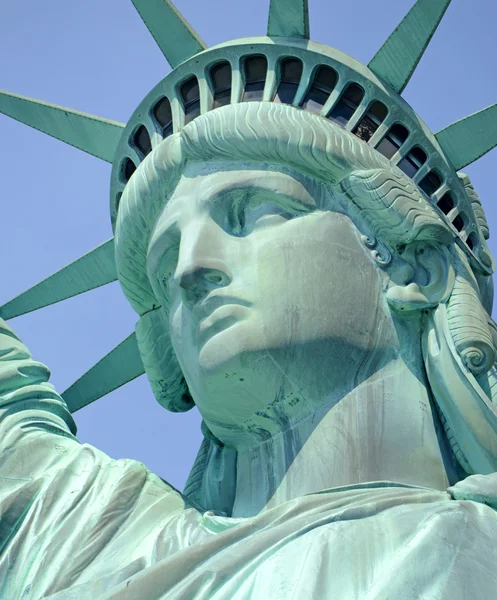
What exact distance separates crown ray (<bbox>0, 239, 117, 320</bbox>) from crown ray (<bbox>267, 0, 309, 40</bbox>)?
1974 millimetres

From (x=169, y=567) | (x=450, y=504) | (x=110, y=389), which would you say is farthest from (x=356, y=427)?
(x=110, y=389)

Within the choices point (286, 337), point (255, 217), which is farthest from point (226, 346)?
point (255, 217)

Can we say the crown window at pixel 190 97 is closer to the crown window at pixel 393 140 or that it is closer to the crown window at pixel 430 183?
the crown window at pixel 393 140

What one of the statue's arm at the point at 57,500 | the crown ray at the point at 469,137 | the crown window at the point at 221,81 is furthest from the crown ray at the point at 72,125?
the crown ray at the point at 469,137

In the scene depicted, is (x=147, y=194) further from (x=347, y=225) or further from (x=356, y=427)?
(x=356, y=427)

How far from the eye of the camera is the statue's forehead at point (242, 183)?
37.7 ft

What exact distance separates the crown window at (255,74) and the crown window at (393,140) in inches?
37.0

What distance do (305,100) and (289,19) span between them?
67 centimetres

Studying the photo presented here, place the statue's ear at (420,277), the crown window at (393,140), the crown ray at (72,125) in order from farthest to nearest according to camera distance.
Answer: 1. the crown ray at (72,125)
2. the crown window at (393,140)
3. the statue's ear at (420,277)

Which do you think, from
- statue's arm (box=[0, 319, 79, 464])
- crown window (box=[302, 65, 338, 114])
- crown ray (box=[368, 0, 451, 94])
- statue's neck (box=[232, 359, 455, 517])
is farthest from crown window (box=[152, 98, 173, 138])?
statue's neck (box=[232, 359, 455, 517])

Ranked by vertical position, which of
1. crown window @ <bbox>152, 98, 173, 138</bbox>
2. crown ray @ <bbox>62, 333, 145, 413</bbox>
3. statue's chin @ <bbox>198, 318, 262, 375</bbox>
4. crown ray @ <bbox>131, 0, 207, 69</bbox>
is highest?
crown ray @ <bbox>131, 0, 207, 69</bbox>

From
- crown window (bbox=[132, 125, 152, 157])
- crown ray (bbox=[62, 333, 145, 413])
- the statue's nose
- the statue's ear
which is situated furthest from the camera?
crown ray (bbox=[62, 333, 145, 413])

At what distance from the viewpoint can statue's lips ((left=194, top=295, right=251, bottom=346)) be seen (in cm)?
1105

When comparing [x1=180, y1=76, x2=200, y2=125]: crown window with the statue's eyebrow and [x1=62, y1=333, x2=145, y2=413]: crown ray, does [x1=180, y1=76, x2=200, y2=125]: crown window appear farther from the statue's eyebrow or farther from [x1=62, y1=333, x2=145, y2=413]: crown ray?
[x1=62, y1=333, x2=145, y2=413]: crown ray
